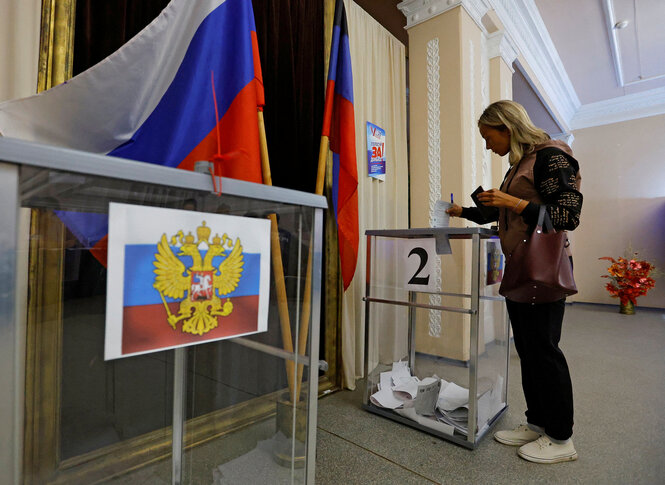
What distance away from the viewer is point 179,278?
59cm

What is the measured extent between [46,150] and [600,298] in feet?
24.4

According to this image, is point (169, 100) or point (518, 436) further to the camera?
point (518, 436)

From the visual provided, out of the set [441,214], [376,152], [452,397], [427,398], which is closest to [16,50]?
[441,214]

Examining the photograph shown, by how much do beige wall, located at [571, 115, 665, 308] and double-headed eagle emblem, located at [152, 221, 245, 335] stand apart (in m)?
7.09

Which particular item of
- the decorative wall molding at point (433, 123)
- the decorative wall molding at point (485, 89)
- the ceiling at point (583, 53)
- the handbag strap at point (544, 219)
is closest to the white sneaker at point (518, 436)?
the handbag strap at point (544, 219)

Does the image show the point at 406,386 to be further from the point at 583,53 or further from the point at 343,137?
the point at 583,53

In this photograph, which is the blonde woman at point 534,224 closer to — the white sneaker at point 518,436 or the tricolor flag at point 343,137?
the white sneaker at point 518,436

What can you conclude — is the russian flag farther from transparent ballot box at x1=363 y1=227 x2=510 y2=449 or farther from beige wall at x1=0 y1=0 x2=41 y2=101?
transparent ballot box at x1=363 y1=227 x2=510 y2=449

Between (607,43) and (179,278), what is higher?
(607,43)

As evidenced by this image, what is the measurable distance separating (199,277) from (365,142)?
6.57ft

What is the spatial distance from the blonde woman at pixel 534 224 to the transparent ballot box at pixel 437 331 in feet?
0.53

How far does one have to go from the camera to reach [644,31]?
13.6 ft

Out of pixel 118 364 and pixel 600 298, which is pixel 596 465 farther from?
pixel 600 298

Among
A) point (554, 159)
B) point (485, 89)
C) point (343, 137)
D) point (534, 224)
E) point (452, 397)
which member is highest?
point (485, 89)
